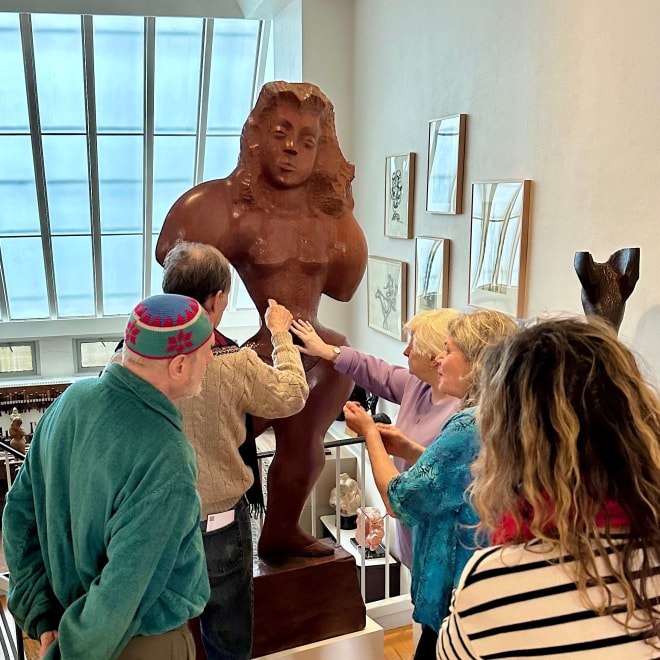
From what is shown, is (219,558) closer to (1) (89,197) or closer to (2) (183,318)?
(2) (183,318)

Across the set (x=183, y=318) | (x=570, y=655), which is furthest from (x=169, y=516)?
(x=570, y=655)

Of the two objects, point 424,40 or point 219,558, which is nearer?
point 219,558

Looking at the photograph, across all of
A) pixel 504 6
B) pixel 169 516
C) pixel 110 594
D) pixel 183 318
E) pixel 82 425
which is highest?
pixel 504 6

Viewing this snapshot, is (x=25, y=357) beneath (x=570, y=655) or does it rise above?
beneath

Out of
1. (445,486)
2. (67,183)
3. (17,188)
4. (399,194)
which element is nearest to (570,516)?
(445,486)

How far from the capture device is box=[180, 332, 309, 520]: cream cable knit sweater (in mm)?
1602

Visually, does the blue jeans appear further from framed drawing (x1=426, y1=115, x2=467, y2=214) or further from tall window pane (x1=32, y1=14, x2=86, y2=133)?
tall window pane (x1=32, y1=14, x2=86, y2=133)

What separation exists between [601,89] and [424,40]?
208cm

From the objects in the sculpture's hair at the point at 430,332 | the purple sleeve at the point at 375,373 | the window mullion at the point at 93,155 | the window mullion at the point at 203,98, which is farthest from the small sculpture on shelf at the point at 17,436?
the sculpture's hair at the point at 430,332

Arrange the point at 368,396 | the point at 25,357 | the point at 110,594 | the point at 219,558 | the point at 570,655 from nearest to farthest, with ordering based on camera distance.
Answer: the point at 570,655
the point at 110,594
the point at 219,558
the point at 368,396
the point at 25,357

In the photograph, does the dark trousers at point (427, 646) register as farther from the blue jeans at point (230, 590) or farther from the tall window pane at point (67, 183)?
the tall window pane at point (67, 183)

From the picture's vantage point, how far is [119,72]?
6582 millimetres

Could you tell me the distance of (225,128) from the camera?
24.2 ft

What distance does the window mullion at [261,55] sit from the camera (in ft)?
21.9
